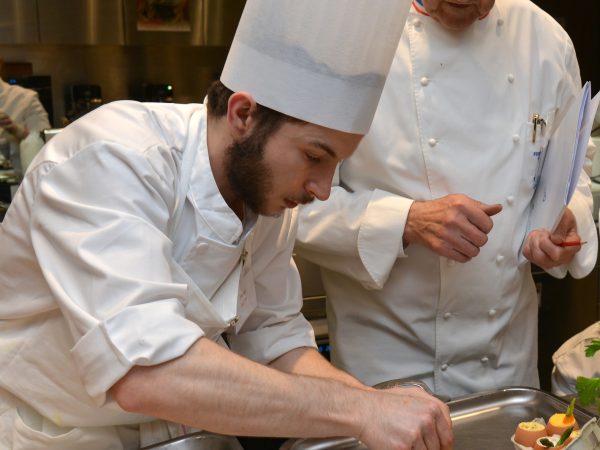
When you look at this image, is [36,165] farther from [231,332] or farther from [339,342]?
[339,342]

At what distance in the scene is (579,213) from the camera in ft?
5.44

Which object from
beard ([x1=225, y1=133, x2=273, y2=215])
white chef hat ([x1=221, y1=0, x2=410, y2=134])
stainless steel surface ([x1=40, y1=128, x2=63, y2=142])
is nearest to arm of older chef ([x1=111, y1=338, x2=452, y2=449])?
beard ([x1=225, y1=133, x2=273, y2=215])

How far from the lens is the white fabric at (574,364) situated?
1.51 metres

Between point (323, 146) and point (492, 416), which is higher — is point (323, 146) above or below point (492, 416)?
above

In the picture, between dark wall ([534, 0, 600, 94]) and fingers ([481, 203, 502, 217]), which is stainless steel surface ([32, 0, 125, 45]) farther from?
fingers ([481, 203, 502, 217])

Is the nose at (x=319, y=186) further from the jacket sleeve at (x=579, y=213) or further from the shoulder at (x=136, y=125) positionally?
the jacket sleeve at (x=579, y=213)

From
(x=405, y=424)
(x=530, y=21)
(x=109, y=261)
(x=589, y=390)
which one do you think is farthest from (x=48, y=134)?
(x=589, y=390)

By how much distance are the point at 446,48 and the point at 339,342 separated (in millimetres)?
620

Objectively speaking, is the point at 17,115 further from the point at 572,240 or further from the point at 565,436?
the point at 565,436

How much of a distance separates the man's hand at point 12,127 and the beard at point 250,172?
2127 mm

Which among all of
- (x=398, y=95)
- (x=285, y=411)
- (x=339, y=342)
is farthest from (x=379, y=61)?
(x=339, y=342)

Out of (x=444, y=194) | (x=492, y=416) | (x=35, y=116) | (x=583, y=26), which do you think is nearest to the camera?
(x=492, y=416)

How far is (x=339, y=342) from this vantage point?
1698 millimetres

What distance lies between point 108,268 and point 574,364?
0.95 metres
